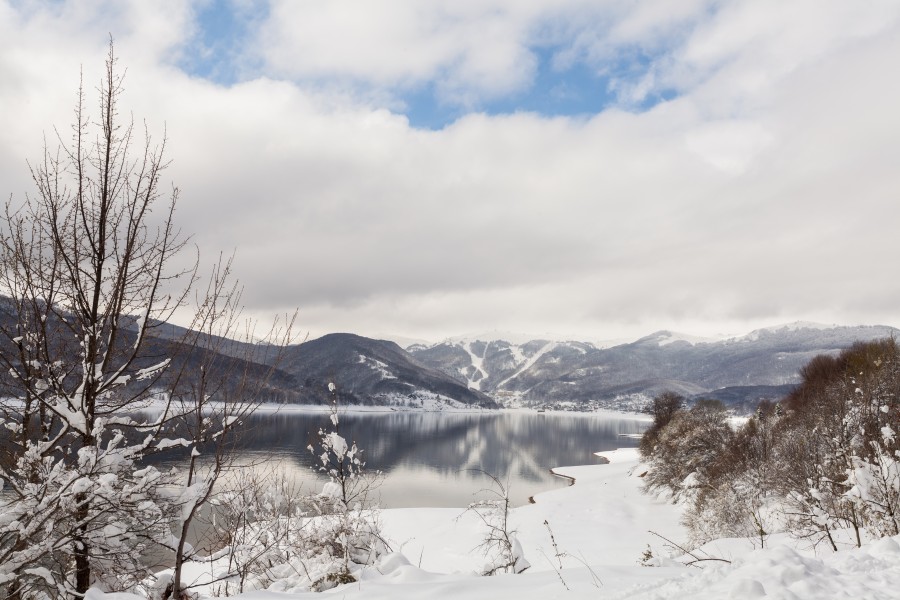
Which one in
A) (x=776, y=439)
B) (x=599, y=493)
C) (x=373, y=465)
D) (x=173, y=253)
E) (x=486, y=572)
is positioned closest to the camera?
(x=173, y=253)

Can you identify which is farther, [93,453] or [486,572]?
[486,572]

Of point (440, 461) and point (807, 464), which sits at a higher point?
point (807, 464)

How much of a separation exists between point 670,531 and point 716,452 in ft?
28.8

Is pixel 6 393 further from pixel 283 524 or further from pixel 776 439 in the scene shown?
pixel 776 439

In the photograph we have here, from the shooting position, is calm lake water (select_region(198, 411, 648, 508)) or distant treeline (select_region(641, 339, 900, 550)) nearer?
distant treeline (select_region(641, 339, 900, 550))

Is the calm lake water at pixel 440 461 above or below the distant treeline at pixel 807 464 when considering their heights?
below

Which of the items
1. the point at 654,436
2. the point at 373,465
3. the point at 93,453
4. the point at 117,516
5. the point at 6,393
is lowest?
the point at 373,465

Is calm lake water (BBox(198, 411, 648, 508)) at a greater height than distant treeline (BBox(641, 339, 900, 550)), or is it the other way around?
distant treeline (BBox(641, 339, 900, 550))

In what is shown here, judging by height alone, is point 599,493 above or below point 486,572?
below

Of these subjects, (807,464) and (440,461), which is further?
(440,461)

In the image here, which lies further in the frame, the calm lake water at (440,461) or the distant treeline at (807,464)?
the calm lake water at (440,461)

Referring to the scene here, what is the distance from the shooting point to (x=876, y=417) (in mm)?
14430

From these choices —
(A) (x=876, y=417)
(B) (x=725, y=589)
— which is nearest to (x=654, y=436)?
(A) (x=876, y=417)

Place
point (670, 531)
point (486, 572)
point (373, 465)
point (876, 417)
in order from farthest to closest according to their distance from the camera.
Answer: point (373, 465), point (670, 531), point (876, 417), point (486, 572)
